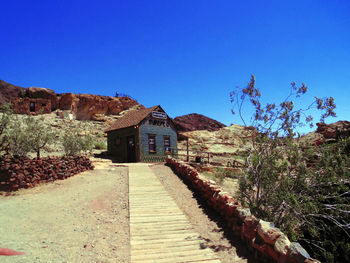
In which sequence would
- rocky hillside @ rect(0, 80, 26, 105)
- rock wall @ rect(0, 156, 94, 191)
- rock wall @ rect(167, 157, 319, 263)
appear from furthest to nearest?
rocky hillside @ rect(0, 80, 26, 105) → rock wall @ rect(0, 156, 94, 191) → rock wall @ rect(167, 157, 319, 263)

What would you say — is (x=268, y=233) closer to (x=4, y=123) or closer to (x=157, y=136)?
(x=4, y=123)

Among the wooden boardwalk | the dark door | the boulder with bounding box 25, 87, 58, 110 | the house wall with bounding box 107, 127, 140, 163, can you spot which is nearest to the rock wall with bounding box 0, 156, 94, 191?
the wooden boardwalk

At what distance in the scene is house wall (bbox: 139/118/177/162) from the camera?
19.3 metres

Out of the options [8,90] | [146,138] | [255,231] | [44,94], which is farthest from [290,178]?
[8,90]

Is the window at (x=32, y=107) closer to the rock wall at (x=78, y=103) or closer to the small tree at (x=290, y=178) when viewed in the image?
the rock wall at (x=78, y=103)

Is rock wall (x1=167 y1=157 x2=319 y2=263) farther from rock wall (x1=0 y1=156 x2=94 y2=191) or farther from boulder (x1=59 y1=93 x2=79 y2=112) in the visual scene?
boulder (x1=59 y1=93 x2=79 y2=112)

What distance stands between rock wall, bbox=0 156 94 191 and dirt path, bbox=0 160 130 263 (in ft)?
1.32

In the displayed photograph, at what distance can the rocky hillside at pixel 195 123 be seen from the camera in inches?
2029

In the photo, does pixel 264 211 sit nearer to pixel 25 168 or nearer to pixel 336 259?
pixel 336 259

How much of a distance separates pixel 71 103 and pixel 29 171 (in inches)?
1675

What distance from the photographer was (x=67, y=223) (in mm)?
6113

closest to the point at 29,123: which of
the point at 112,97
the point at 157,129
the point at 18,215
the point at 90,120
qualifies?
the point at 18,215

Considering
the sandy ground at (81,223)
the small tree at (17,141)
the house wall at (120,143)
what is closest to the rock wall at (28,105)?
the house wall at (120,143)

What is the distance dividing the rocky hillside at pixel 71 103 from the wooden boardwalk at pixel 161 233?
41177 mm
